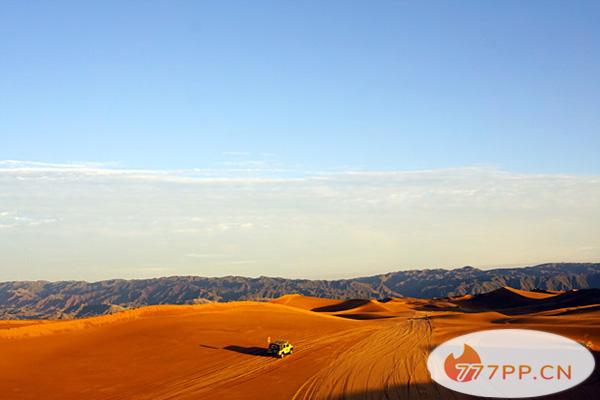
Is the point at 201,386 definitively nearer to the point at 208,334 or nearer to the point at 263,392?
the point at 263,392

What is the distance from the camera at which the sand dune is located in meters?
27.3

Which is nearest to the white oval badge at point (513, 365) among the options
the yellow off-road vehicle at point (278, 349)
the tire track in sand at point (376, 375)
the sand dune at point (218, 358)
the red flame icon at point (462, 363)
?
the red flame icon at point (462, 363)

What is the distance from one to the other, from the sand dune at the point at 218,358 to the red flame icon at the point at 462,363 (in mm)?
1533

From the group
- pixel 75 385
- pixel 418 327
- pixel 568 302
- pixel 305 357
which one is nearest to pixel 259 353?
pixel 305 357

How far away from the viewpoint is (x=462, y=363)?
32.8m

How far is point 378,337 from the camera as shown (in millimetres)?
48562

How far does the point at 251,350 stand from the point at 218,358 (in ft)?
13.6

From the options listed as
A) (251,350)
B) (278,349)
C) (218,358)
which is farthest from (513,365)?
(218,358)

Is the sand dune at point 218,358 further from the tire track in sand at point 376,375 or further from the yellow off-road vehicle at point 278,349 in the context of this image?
the yellow off-road vehicle at point 278,349

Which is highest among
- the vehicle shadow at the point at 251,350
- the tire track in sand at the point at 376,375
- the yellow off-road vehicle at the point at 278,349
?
the yellow off-road vehicle at the point at 278,349

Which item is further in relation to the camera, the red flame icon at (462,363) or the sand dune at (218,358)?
the red flame icon at (462,363)

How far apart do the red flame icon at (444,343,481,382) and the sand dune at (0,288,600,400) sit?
5.03 feet

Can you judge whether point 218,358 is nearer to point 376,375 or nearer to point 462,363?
point 376,375

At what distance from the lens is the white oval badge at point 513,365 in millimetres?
25578
